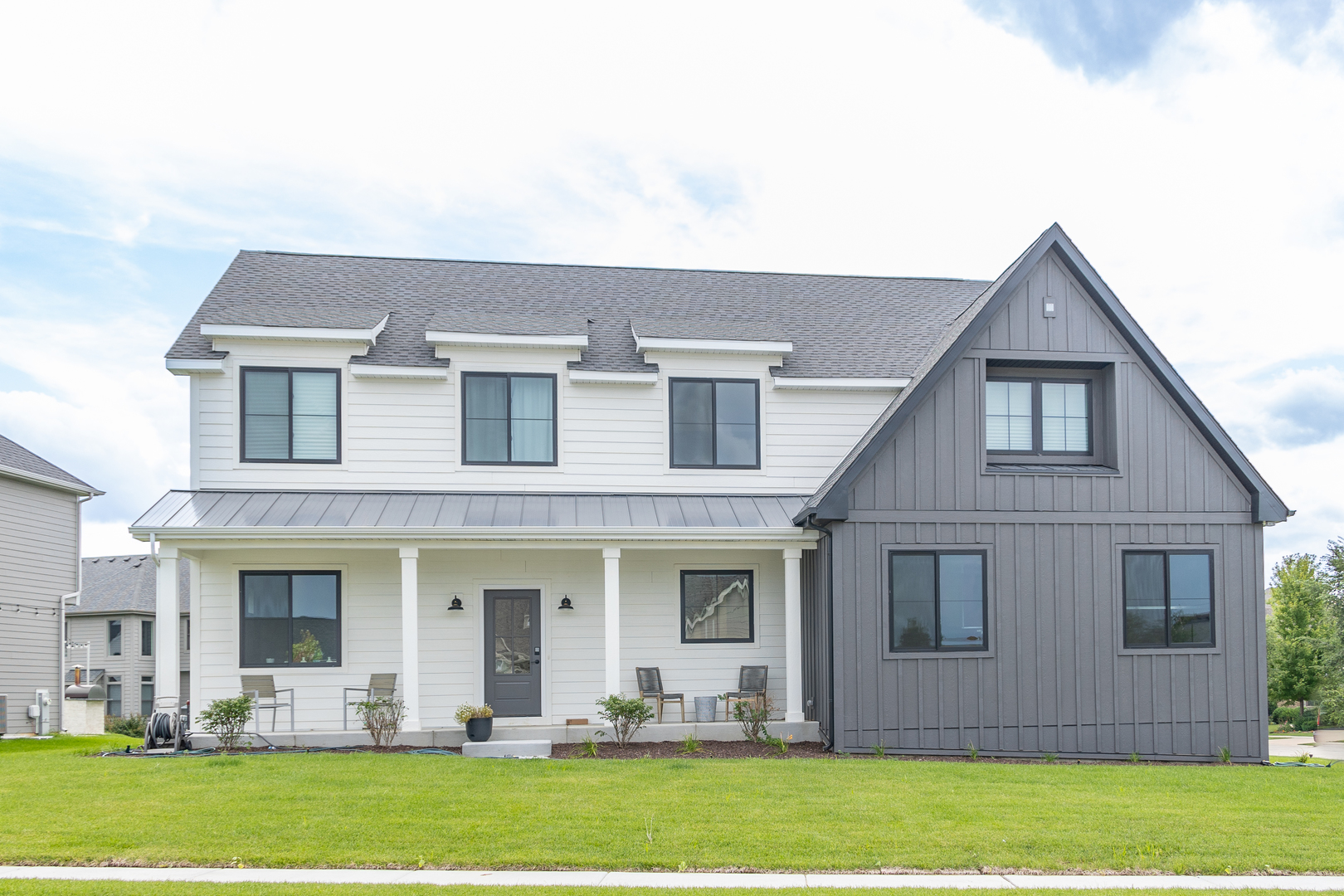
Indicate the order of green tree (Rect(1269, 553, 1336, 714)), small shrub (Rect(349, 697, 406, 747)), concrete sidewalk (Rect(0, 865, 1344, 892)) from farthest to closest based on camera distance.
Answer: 1. green tree (Rect(1269, 553, 1336, 714))
2. small shrub (Rect(349, 697, 406, 747))
3. concrete sidewalk (Rect(0, 865, 1344, 892))

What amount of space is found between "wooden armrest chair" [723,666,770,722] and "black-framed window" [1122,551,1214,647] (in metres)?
5.13

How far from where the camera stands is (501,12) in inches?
568

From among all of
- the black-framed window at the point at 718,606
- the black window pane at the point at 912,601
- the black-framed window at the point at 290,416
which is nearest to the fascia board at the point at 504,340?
the black-framed window at the point at 290,416

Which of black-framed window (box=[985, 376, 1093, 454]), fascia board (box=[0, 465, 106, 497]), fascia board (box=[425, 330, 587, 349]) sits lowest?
fascia board (box=[0, 465, 106, 497])

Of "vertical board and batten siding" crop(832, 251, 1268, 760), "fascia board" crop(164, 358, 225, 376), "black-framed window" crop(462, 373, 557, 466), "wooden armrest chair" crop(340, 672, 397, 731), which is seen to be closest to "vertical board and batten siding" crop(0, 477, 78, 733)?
"fascia board" crop(164, 358, 225, 376)

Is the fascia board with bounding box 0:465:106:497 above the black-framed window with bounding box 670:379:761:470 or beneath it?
beneath

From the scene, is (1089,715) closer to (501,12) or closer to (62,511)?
(501,12)

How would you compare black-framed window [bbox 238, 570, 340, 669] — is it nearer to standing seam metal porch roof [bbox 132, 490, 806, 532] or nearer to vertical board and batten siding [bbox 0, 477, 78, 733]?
standing seam metal porch roof [bbox 132, 490, 806, 532]

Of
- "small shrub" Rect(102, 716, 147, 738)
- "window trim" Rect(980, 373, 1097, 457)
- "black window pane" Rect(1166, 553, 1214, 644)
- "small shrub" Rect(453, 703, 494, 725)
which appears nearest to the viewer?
"small shrub" Rect(453, 703, 494, 725)

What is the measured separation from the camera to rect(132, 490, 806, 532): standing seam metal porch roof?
1370 centimetres

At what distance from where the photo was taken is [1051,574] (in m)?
13.9

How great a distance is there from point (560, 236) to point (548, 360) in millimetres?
10112

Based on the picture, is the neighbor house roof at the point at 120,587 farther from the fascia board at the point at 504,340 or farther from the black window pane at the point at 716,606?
the black window pane at the point at 716,606

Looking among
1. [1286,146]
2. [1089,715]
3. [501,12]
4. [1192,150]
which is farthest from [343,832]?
[1286,146]
